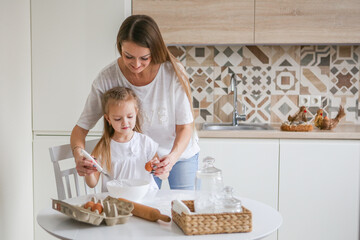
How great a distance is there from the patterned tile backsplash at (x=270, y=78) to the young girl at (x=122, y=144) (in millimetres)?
1342

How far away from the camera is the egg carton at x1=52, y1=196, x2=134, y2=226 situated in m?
1.34

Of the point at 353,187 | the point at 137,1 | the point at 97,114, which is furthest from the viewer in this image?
the point at 137,1

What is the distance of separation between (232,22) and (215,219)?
1.78 metres

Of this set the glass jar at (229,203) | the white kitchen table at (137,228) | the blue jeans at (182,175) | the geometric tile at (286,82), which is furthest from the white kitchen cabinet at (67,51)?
the glass jar at (229,203)

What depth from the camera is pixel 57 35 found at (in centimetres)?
285

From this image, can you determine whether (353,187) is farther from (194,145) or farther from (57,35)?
(57,35)

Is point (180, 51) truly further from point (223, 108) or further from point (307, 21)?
point (307, 21)

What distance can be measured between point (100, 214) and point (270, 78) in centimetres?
212

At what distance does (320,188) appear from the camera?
2703 millimetres

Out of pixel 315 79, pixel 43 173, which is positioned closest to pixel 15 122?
pixel 43 173

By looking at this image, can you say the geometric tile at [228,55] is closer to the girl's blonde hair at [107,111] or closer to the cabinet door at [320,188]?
the cabinet door at [320,188]

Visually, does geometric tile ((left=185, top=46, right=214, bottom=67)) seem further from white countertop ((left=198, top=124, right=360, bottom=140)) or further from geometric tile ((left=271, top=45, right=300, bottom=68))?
white countertop ((left=198, top=124, right=360, bottom=140))

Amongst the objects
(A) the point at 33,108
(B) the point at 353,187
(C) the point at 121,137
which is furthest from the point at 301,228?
(A) the point at 33,108

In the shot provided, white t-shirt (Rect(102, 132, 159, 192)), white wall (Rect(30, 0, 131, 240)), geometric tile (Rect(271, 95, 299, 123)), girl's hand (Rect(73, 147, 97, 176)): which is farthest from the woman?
geometric tile (Rect(271, 95, 299, 123))
